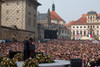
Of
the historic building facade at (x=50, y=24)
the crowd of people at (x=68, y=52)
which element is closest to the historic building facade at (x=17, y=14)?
the historic building facade at (x=50, y=24)

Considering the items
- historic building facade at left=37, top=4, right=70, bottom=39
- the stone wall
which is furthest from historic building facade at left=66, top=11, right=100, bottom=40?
the stone wall

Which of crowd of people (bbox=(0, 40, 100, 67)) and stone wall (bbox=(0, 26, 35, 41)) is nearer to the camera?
crowd of people (bbox=(0, 40, 100, 67))

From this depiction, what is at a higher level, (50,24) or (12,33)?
(50,24)

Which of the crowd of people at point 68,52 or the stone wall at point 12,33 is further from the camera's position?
the stone wall at point 12,33

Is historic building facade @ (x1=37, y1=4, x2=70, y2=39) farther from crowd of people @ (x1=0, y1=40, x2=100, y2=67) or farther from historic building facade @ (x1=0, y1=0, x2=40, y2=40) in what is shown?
crowd of people @ (x1=0, y1=40, x2=100, y2=67)

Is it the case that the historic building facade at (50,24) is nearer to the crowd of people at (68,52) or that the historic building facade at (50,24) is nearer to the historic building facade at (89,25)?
the historic building facade at (89,25)

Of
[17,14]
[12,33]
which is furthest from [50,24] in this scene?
[12,33]

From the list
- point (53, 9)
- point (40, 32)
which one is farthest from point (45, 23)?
point (53, 9)

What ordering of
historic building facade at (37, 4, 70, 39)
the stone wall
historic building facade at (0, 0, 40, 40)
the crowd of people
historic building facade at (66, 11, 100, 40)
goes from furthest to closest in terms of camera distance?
1. historic building facade at (66, 11, 100, 40)
2. historic building facade at (37, 4, 70, 39)
3. historic building facade at (0, 0, 40, 40)
4. the stone wall
5. the crowd of people

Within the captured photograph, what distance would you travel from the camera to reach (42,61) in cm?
868

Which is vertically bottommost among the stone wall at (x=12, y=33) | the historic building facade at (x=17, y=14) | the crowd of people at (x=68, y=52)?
the crowd of people at (x=68, y=52)

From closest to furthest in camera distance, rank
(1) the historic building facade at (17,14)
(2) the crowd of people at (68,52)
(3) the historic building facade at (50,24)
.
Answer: (2) the crowd of people at (68,52), (1) the historic building facade at (17,14), (3) the historic building facade at (50,24)

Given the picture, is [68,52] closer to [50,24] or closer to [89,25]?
[50,24]

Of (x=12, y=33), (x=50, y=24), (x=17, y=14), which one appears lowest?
(x=12, y=33)
